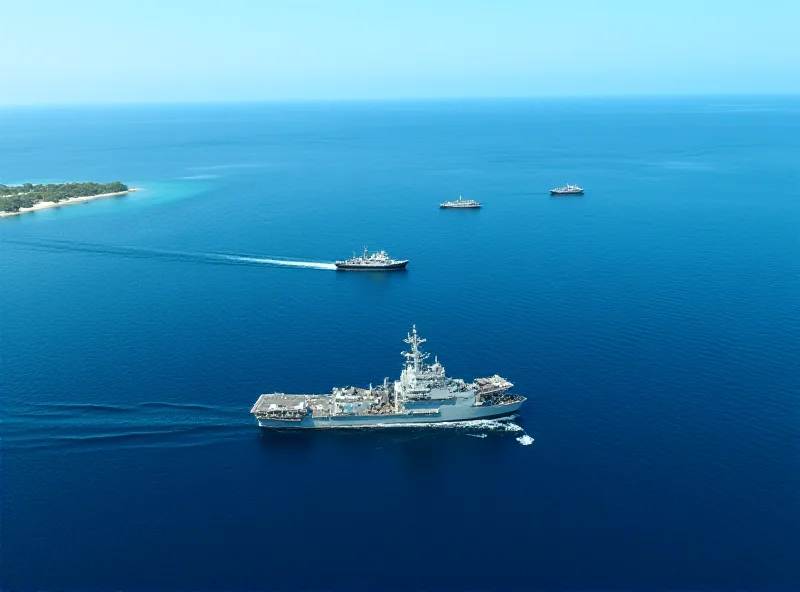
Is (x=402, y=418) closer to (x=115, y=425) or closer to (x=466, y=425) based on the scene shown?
(x=466, y=425)

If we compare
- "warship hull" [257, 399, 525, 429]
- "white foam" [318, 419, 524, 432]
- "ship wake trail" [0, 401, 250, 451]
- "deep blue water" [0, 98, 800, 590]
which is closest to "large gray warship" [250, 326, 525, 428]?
"warship hull" [257, 399, 525, 429]

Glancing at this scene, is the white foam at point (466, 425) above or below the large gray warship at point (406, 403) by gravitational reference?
below

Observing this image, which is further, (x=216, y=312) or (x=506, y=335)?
(x=216, y=312)

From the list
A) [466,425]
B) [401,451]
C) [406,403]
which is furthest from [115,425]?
[466,425]

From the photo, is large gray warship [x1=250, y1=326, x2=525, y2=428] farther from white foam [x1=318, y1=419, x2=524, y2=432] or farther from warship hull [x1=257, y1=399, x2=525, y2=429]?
white foam [x1=318, y1=419, x2=524, y2=432]

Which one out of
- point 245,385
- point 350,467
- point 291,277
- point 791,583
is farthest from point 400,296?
point 791,583

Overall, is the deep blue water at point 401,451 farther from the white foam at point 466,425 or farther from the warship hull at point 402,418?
the warship hull at point 402,418

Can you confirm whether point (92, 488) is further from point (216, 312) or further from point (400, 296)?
point (400, 296)

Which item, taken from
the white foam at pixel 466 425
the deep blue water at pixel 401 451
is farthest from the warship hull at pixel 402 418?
the deep blue water at pixel 401 451
